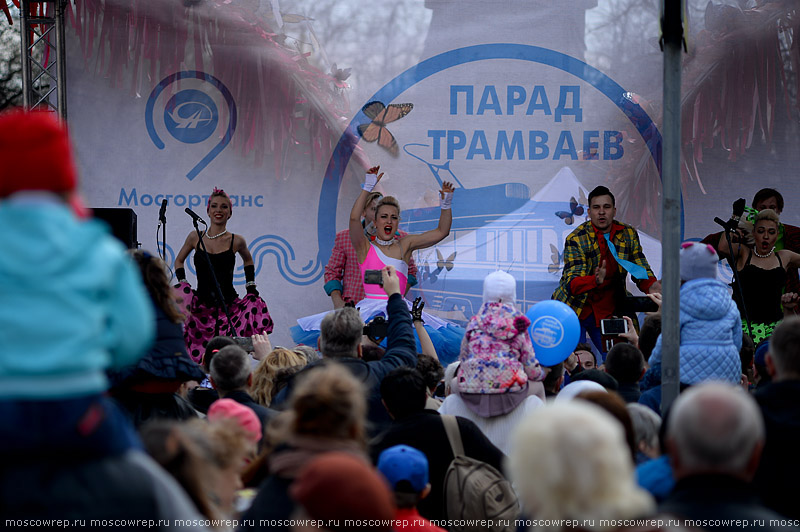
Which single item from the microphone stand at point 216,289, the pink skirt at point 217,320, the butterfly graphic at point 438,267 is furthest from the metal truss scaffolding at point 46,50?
the butterfly graphic at point 438,267

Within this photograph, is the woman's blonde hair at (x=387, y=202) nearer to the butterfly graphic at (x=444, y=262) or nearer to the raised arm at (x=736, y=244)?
the butterfly graphic at (x=444, y=262)

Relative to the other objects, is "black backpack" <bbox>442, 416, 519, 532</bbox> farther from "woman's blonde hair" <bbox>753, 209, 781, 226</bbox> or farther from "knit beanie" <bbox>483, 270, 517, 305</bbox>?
"woman's blonde hair" <bbox>753, 209, 781, 226</bbox>

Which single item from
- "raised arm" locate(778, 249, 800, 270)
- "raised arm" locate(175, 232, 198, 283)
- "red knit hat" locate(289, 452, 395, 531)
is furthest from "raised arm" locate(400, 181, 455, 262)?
"red knit hat" locate(289, 452, 395, 531)

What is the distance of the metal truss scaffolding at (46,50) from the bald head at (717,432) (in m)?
6.46

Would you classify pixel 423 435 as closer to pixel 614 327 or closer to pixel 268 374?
pixel 268 374

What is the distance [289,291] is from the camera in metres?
8.19

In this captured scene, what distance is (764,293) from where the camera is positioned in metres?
6.83

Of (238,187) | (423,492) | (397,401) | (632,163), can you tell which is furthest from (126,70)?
(423,492)

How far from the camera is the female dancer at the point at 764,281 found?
680 cm

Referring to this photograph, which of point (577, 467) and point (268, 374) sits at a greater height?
point (577, 467)

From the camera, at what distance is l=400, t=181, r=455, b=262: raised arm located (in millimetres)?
7566

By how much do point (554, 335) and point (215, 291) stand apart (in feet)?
11.9

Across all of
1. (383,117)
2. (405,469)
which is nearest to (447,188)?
(383,117)

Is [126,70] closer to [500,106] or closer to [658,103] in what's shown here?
[500,106]
